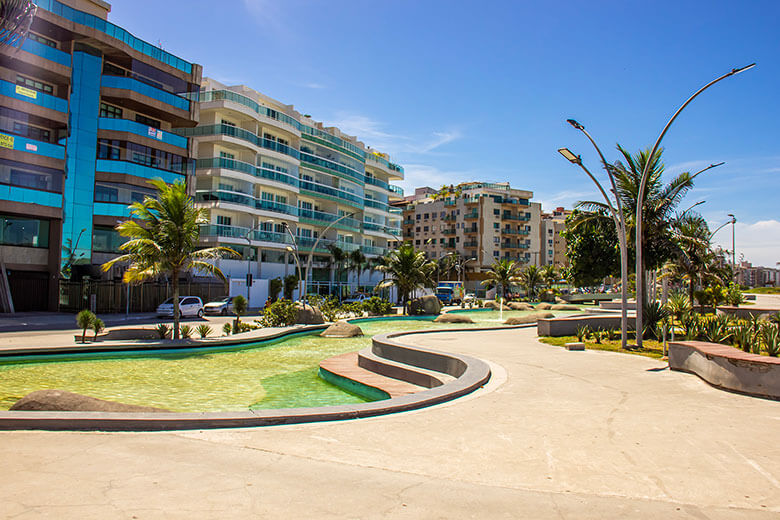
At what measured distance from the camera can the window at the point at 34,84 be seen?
117 feet

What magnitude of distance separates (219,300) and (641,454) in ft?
135

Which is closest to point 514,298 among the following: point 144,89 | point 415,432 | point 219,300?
point 219,300

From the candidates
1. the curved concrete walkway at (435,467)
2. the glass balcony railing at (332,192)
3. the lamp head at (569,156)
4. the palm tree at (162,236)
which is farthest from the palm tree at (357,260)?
the curved concrete walkway at (435,467)

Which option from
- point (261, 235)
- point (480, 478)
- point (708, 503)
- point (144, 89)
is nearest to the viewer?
point (708, 503)

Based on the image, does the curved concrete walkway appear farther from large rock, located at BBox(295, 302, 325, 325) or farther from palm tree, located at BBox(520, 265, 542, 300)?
palm tree, located at BBox(520, 265, 542, 300)

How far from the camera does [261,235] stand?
5441 cm

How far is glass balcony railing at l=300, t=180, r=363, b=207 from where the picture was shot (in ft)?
207

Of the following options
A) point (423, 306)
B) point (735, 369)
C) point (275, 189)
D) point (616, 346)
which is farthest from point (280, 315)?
point (275, 189)

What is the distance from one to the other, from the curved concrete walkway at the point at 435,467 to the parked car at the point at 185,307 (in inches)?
1194

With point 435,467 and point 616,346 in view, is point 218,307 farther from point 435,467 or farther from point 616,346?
point 435,467

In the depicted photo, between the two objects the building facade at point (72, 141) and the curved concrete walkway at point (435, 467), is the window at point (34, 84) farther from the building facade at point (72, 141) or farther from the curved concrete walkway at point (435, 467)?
the curved concrete walkway at point (435, 467)

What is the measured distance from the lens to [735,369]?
9.95 metres

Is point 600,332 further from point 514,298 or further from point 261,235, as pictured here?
point 514,298

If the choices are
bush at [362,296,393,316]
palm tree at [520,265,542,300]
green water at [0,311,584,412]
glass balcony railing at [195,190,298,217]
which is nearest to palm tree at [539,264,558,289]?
palm tree at [520,265,542,300]
